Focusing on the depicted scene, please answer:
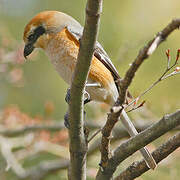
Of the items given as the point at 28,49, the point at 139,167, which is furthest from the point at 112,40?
the point at 139,167

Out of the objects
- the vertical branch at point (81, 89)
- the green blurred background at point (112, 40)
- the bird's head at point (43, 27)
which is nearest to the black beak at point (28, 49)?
the bird's head at point (43, 27)

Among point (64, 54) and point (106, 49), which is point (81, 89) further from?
point (106, 49)

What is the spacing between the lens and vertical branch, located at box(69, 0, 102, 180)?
2.19 metres

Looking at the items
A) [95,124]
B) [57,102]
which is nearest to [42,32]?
[95,124]

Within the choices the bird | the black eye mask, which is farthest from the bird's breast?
the black eye mask

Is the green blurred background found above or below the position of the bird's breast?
below

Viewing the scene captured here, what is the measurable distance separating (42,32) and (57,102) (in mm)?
3436

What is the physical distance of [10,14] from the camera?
8.24 meters

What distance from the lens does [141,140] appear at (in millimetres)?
2543

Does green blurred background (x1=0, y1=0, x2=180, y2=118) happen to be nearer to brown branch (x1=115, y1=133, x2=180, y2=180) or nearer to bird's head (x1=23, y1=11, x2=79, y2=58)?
bird's head (x1=23, y1=11, x2=79, y2=58)

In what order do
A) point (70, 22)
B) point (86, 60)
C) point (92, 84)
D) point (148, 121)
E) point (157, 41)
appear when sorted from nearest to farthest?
point (157, 41) < point (86, 60) < point (92, 84) < point (70, 22) < point (148, 121)

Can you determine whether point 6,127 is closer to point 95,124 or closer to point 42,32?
point 95,124

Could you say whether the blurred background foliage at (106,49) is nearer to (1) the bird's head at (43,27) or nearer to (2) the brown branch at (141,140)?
(1) the bird's head at (43,27)

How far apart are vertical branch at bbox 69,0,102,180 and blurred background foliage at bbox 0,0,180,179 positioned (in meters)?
2.08
